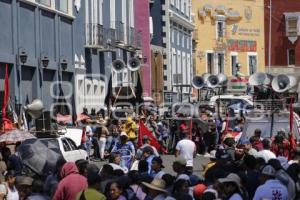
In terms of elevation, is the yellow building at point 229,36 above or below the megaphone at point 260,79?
above

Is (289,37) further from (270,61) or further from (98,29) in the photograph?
(98,29)

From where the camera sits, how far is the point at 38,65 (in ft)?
107

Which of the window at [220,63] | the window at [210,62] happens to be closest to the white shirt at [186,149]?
the window at [210,62]

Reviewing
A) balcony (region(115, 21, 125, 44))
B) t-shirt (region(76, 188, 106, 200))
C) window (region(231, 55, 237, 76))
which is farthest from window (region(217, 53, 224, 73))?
t-shirt (region(76, 188, 106, 200))

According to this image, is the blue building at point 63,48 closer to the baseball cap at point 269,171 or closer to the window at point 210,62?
the baseball cap at point 269,171

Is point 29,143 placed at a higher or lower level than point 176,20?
lower

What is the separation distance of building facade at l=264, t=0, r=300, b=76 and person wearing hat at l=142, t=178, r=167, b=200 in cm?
6510

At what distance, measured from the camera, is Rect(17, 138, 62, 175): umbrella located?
16875mm

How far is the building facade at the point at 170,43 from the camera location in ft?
185

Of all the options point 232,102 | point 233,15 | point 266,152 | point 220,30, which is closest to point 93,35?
point 232,102

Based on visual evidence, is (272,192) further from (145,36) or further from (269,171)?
(145,36)

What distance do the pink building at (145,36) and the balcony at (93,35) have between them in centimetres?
1081

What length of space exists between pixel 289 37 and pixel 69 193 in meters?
65.7

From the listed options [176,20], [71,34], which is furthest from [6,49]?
[176,20]
